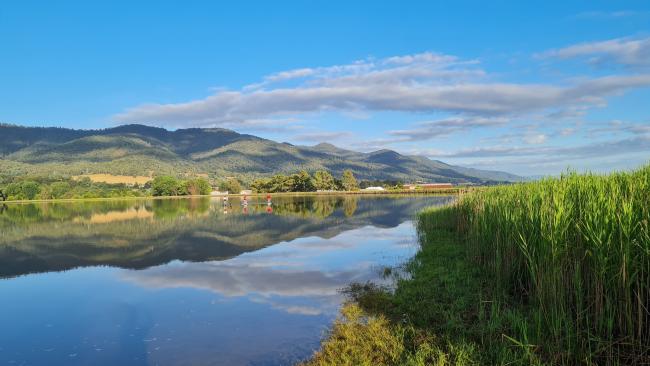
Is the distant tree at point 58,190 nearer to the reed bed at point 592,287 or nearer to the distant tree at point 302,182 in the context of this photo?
the distant tree at point 302,182

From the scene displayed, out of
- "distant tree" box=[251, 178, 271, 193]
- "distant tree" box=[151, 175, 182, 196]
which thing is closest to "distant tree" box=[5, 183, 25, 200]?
"distant tree" box=[151, 175, 182, 196]

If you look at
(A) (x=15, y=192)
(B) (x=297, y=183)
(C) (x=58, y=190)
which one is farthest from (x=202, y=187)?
(A) (x=15, y=192)

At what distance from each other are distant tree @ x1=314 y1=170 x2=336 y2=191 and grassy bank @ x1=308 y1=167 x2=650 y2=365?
141103 millimetres

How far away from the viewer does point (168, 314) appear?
1434 cm

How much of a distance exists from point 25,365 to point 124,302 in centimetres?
594

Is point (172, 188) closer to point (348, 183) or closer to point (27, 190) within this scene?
Answer: point (27, 190)

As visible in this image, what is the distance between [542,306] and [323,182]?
148 meters

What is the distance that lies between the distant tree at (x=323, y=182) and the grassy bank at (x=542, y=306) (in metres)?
141

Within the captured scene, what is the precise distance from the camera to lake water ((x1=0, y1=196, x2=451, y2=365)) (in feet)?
36.4

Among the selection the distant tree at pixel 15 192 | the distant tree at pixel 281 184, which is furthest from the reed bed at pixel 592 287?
the distant tree at pixel 15 192

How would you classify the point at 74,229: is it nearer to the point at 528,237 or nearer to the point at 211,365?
the point at 211,365

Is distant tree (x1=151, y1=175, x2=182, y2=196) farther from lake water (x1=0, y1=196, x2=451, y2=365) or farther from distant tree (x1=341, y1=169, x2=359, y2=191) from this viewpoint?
lake water (x1=0, y1=196, x2=451, y2=365)

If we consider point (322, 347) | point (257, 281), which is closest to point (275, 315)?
point (322, 347)

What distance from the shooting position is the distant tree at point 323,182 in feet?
510
